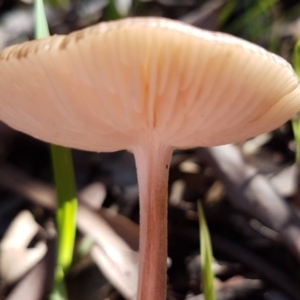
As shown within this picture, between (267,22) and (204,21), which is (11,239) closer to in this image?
(204,21)

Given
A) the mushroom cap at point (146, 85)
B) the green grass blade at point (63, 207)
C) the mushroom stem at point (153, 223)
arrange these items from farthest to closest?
the green grass blade at point (63, 207) < the mushroom stem at point (153, 223) < the mushroom cap at point (146, 85)

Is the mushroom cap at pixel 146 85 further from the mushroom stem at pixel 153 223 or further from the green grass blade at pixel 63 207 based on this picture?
the green grass blade at pixel 63 207

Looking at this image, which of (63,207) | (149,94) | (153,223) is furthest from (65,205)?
(149,94)

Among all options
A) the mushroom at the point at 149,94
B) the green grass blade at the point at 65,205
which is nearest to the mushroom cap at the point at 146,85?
the mushroom at the point at 149,94

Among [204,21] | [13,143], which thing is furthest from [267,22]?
[13,143]

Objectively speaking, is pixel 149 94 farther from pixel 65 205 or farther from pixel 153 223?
pixel 65 205

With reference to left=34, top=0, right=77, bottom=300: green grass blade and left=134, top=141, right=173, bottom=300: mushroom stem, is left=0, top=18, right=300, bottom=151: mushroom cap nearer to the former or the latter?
left=134, top=141, right=173, bottom=300: mushroom stem

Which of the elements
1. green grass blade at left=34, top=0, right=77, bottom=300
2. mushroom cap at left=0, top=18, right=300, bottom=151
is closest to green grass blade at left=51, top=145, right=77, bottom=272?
green grass blade at left=34, top=0, right=77, bottom=300
